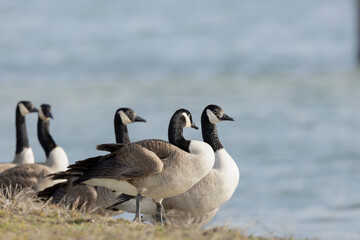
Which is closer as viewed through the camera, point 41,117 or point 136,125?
point 41,117

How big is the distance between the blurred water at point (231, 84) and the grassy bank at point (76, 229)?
0.66 m

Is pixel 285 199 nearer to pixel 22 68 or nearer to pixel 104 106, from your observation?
pixel 104 106

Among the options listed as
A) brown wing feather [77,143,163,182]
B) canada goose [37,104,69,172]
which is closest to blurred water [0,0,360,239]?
brown wing feather [77,143,163,182]

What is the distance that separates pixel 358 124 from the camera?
24.2 m

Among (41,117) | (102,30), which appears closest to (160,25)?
(102,30)

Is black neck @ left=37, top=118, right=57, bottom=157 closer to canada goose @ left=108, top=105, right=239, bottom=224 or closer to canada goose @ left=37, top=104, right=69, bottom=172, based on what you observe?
canada goose @ left=37, top=104, right=69, bottom=172

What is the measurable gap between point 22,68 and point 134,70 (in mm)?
5421

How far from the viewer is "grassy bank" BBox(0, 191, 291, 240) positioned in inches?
251

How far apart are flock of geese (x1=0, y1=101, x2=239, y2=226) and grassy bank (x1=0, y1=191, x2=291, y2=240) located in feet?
1.74

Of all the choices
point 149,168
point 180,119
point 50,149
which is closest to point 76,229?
point 149,168

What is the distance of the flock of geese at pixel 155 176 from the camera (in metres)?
7.86

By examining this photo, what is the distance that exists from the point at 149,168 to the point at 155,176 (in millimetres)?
140

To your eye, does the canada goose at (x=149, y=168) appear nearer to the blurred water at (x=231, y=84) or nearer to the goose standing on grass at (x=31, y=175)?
the blurred water at (x=231, y=84)

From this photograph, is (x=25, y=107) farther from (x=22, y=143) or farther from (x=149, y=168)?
(x=149, y=168)
